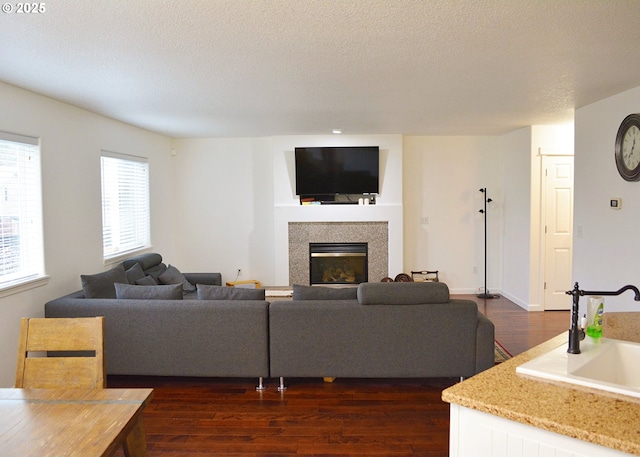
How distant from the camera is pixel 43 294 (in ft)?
13.7

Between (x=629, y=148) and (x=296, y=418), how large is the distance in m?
3.75

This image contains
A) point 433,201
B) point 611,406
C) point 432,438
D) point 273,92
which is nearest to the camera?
point 611,406

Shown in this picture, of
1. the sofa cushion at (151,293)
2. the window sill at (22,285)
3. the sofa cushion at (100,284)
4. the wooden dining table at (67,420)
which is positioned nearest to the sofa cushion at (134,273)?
the sofa cushion at (100,284)

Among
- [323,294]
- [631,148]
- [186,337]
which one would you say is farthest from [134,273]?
[631,148]

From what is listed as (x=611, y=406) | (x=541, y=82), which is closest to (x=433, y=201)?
(x=541, y=82)

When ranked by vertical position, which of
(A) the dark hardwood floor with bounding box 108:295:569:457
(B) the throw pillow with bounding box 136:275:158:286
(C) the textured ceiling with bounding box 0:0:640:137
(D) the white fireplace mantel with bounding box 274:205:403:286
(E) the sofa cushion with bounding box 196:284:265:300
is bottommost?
(A) the dark hardwood floor with bounding box 108:295:569:457

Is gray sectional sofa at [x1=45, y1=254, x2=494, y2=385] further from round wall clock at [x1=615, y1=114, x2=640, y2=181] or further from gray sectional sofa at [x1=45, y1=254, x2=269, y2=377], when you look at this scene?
round wall clock at [x1=615, y1=114, x2=640, y2=181]

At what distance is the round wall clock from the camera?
4.11m

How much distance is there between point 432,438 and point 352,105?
3.17 meters

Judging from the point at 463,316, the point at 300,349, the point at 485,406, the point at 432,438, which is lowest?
the point at 432,438

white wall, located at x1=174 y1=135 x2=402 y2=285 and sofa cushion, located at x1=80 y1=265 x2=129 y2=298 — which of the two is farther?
white wall, located at x1=174 y1=135 x2=402 y2=285

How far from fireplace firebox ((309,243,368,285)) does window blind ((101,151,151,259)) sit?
2.49 meters

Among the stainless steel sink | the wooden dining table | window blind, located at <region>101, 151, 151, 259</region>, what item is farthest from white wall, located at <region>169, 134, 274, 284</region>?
the stainless steel sink

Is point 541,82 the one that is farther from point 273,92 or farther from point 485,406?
point 485,406
